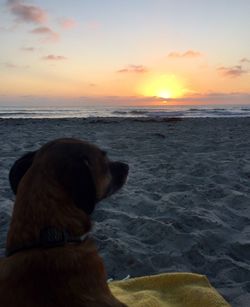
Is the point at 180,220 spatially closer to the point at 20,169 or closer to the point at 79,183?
the point at 20,169

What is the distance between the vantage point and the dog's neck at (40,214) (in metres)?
2.56

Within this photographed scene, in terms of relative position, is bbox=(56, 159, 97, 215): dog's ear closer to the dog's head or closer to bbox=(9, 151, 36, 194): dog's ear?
the dog's head

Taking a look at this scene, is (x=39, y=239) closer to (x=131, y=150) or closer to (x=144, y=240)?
(x=144, y=240)

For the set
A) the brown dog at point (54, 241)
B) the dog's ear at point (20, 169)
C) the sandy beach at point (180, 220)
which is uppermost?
the dog's ear at point (20, 169)

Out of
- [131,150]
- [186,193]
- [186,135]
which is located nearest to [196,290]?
[186,193]

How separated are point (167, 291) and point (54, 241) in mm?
1945

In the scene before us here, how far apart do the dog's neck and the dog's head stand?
0.20 ft

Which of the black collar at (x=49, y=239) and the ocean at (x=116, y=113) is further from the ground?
the black collar at (x=49, y=239)

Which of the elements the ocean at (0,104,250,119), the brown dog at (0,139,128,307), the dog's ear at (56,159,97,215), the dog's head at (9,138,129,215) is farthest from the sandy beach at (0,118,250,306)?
the ocean at (0,104,250,119)

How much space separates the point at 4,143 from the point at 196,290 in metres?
9.13

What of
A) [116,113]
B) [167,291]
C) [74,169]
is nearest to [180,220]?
[167,291]

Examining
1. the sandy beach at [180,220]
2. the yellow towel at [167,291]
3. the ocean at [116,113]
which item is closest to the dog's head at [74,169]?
the yellow towel at [167,291]

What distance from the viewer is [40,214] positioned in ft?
8.38

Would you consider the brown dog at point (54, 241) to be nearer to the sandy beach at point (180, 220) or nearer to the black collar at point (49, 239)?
the black collar at point (49, 239)
